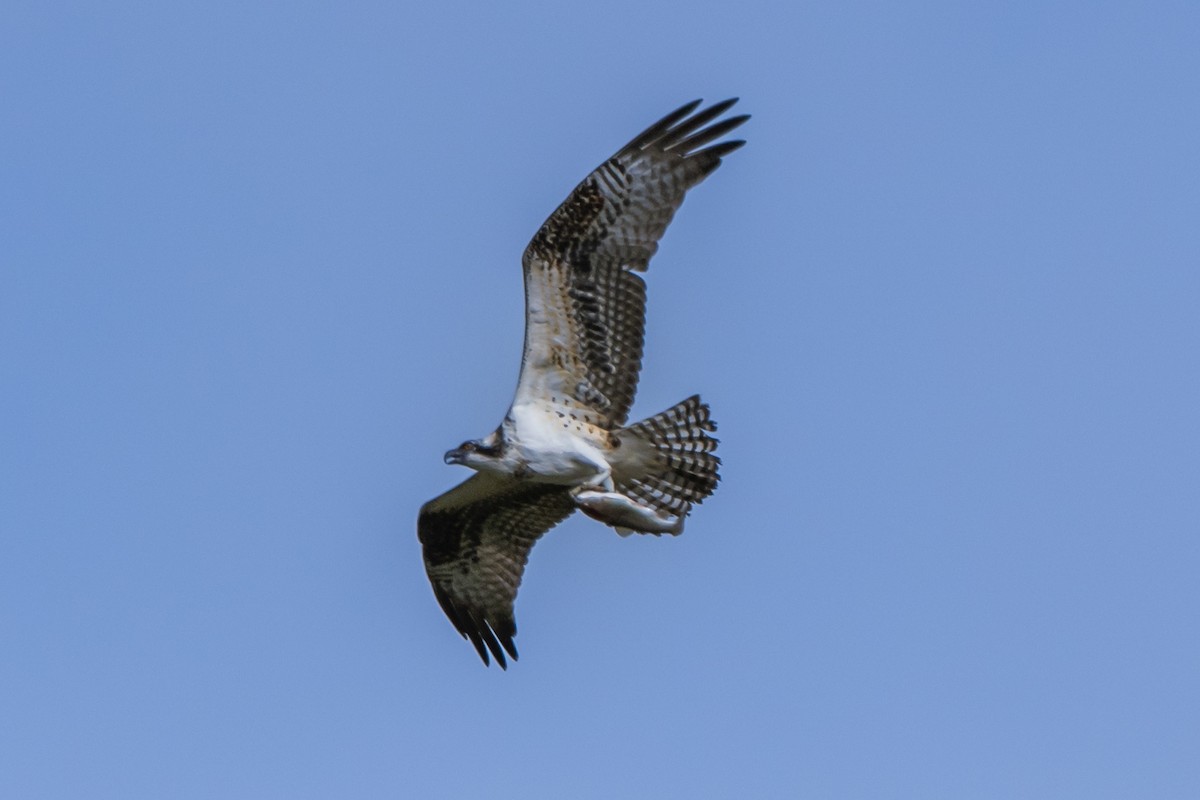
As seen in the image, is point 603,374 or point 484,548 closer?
point 603,374

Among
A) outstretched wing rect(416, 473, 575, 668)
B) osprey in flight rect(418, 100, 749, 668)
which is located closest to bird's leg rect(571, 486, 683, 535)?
osprey in flight rect(418, 100, 749, 668)

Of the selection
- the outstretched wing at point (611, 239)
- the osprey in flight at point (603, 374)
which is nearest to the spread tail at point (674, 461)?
the osprey in flight at point (603, 374)

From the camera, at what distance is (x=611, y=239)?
13164 millimetres

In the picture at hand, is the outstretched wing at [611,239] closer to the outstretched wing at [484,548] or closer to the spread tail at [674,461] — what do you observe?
the spread tail at [674,461]

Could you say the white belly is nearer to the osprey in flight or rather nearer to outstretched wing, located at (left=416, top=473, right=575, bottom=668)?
the osprey in flight

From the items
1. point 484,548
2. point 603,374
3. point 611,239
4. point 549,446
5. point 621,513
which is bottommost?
point 484,548

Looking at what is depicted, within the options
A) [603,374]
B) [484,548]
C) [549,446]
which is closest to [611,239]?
[603,374]

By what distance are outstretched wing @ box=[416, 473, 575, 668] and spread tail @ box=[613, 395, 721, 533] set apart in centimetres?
59

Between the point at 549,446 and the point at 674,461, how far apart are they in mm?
928

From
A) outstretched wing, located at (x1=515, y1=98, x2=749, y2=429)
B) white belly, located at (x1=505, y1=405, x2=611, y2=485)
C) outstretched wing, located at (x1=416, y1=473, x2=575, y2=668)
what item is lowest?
outstretched wing, located at (x1=416, y1=473, x2=575, y2=668)

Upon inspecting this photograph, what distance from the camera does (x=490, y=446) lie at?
1344 cm

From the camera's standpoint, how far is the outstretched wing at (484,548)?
14.4 m

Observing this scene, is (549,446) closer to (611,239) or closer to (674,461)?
(674,461)

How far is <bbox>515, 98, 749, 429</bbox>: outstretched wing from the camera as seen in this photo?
13125 mm
